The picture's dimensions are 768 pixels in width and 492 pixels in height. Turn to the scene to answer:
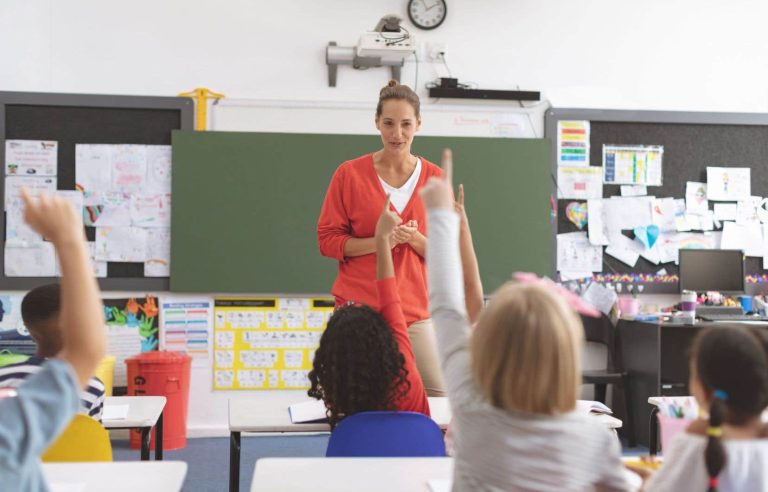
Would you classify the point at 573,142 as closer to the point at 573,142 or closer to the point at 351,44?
the point at 573,142

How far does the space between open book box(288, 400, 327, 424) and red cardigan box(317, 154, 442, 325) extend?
42cm

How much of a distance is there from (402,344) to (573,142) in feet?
11.5

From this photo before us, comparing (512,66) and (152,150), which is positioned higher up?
(512,66)

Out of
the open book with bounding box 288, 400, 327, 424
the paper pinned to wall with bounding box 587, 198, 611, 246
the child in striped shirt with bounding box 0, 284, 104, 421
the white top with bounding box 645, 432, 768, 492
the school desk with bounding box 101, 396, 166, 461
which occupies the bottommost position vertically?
the school desk with bounding box 101, 396, 166, 461

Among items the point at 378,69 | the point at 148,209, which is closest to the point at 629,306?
the point at 378,69

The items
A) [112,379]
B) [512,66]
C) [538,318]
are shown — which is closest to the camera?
[538,318]

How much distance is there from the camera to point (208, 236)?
500 centimetres

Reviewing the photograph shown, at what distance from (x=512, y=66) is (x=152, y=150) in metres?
2.41

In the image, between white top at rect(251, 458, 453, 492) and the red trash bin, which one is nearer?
white top at rect(251, 458, 453, 492)

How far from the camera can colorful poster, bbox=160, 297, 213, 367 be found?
16.5 ft

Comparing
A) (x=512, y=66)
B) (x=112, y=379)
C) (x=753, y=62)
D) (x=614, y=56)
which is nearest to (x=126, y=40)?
(x=112, y=379)

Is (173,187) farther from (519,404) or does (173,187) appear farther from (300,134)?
(519,404)

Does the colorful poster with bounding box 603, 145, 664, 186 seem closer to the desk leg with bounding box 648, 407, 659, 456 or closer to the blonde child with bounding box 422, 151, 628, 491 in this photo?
the desk leg with bounding box 648, 407, 659, 456

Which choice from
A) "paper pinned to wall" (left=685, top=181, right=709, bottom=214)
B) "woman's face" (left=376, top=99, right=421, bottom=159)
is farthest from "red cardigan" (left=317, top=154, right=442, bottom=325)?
"paper pinned to wall" (left=685, top=181, right=709, bottom=214)
